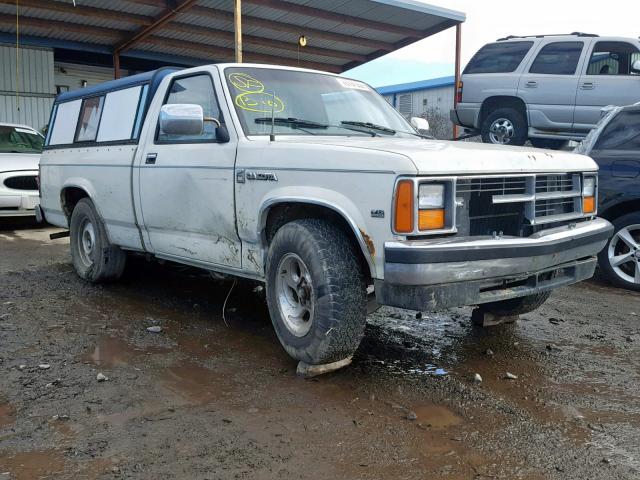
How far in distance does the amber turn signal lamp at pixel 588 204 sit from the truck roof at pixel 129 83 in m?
3.18

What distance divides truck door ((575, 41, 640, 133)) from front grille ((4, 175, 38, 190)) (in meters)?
8.14

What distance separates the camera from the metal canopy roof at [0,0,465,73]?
12.8 metres

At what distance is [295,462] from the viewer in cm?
260

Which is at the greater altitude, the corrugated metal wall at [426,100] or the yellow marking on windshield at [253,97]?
the corrugated metal wall at [426,100]

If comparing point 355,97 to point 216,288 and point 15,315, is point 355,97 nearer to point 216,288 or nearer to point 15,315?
point 216,288

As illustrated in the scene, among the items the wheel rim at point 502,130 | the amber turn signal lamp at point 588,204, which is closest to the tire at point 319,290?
the amber turn signal lamp at point 588,204

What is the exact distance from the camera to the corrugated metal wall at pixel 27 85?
49.2 ft

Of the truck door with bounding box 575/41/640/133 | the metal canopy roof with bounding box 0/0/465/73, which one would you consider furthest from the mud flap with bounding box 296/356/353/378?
the metal canopy roof with bounding box 0/0/465/73

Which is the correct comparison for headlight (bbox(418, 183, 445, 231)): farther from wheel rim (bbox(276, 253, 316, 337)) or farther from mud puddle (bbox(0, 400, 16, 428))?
mud puddle (bbox(0, 400, 16, 428))

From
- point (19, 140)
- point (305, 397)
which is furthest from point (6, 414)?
point (19, 140)

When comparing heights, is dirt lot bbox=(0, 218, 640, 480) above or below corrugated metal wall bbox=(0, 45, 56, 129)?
below

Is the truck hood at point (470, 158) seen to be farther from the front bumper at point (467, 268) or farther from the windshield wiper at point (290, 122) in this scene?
the front bumper at point (467, 268)

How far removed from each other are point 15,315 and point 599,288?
5.22m

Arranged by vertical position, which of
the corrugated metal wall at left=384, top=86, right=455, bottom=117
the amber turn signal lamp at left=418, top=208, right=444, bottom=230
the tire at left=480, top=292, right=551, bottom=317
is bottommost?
the tire at left=480, top=292, right=551, bottom=317
